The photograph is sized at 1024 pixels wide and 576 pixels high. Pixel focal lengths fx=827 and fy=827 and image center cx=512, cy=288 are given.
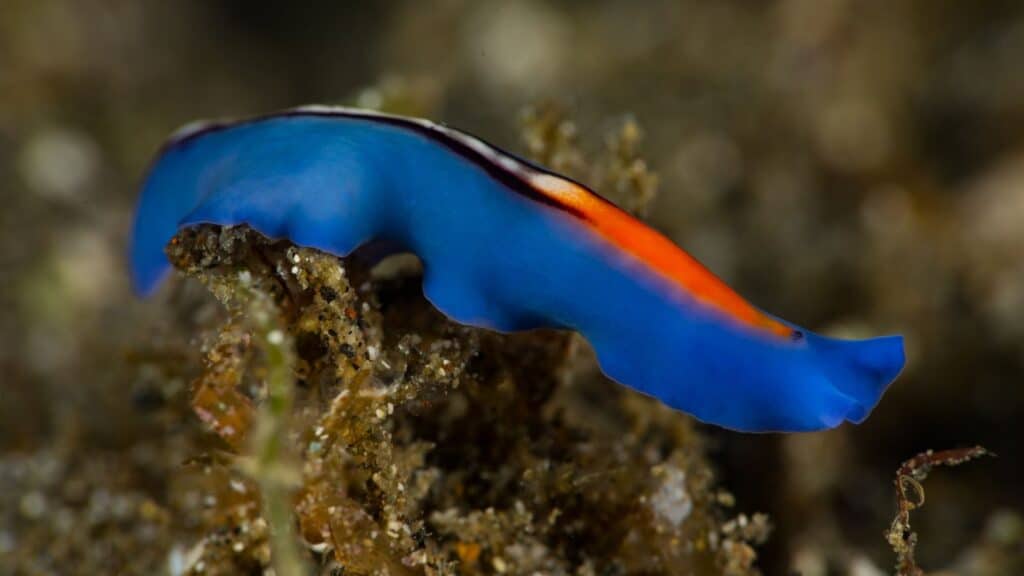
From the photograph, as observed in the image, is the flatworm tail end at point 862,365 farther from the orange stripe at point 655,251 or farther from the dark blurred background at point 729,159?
the dark blurred background at point 729,159

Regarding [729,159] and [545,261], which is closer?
[545,261]

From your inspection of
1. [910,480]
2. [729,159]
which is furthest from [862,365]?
[729,159]

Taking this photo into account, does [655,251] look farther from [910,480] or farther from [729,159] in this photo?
[729,159]

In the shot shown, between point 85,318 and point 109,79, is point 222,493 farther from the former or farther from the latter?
point 109,79

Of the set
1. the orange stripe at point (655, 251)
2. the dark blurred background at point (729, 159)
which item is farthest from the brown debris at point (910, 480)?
the dark blurred background at point (729, 159)

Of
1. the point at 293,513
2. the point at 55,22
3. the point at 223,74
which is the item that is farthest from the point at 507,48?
the point at 293,513

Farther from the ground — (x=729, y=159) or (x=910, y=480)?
(x=729, y=159)

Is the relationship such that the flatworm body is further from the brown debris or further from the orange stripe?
the brown debris

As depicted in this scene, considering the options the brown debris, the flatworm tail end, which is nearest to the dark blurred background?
the brown debris
